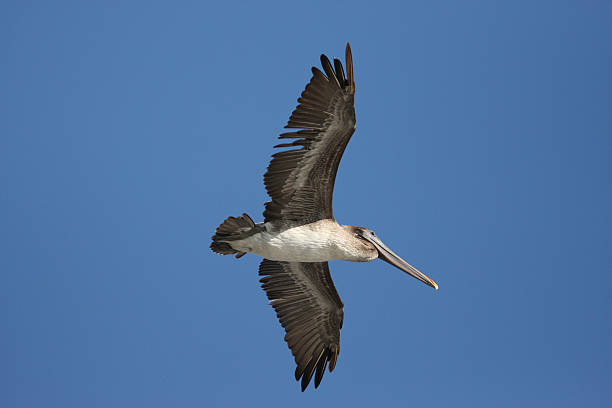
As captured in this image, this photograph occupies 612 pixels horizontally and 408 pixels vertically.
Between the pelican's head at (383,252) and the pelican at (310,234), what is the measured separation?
13 mm

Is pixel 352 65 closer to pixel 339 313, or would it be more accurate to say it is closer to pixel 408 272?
pixel 408 272

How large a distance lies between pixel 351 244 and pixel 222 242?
1.65 m

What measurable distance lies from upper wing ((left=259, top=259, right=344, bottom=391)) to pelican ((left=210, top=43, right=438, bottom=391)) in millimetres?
14

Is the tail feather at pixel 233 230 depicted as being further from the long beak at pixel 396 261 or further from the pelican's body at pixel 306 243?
the long beak at pixel 396 261

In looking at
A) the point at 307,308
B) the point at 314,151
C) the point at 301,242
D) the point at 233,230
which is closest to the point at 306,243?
the point at 301,242

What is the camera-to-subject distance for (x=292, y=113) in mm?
8047

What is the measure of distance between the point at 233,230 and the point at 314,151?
57.2 inches

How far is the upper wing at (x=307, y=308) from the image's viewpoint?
1010 cm

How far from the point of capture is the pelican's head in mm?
9359

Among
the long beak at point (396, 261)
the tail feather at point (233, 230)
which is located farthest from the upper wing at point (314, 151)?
the long beak at point (396, 261)

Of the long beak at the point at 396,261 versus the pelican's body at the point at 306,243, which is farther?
the long beak at the point at 396,261

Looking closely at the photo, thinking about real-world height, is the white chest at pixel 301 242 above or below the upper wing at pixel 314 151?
below

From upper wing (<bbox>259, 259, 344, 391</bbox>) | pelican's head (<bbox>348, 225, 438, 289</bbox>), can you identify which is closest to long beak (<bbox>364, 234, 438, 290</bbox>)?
pelican's head (<bbox>348, 225, 438, 289</bbox>)

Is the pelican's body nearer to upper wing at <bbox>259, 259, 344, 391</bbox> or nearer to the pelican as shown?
the pelican
